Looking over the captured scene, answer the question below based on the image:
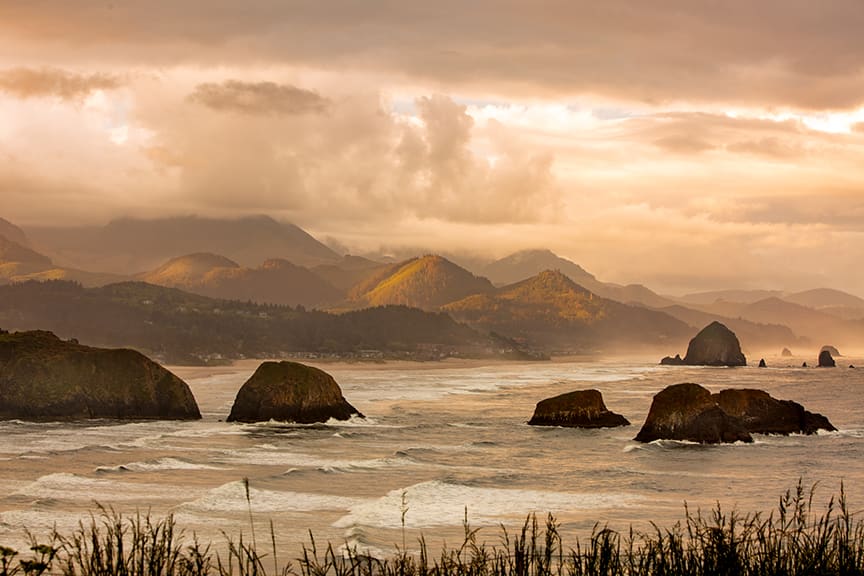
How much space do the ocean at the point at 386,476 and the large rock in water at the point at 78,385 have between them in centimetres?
213

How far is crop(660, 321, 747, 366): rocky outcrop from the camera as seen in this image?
590 ft

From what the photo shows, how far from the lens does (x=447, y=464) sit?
37938 millimetres

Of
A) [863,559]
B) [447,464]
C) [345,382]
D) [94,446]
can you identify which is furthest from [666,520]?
[345,382]

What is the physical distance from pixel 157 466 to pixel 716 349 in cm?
15834

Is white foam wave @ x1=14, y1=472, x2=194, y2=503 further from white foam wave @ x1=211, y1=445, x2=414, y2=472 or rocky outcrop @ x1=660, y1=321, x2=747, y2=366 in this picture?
rocky outcrop @ x1=660, y1=321, x2=747, y2=366

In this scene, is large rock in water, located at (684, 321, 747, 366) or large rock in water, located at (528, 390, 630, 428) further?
large rock in water, located at (684, 321, 747, 366)

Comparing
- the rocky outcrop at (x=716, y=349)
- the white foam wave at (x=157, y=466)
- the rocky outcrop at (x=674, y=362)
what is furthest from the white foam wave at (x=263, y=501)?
the rocky outcrop at (x=674, y=362)

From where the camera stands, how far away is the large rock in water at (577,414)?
5303 cm

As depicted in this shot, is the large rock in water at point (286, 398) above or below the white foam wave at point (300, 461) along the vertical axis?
above

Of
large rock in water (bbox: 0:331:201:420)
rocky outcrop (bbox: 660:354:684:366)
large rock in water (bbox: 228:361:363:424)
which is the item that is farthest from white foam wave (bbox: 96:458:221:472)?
rocky outcrop (bbox: 660:354:684:366)

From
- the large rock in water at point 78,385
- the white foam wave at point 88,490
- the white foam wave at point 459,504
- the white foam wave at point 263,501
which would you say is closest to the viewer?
the white foam wave at point 459,504

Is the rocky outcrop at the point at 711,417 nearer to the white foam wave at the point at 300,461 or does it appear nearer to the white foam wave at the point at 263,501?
the white foam wave at the point at 300,461

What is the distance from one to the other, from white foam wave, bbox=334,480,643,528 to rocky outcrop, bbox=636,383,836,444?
14.4 m

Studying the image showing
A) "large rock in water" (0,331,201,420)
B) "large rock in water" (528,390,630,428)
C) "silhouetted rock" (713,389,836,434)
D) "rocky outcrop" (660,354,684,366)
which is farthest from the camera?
"rocky outcrop" (660,354,684,366)
